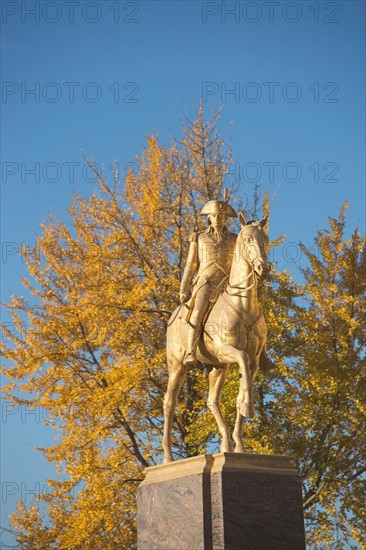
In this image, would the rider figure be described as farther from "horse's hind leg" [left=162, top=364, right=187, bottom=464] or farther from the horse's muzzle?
the horse's muzzle

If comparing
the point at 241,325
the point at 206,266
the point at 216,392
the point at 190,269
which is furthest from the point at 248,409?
the point at 190,269

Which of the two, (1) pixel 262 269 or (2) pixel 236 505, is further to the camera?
(1) pixel 262 269

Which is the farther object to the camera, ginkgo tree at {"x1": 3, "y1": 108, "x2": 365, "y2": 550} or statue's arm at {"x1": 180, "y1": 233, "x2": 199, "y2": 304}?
ginkgo tree at {"x1": 3, "y1": 108, "x2": 365, "y2": 550}

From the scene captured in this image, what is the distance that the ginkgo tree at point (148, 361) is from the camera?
14.2 meters

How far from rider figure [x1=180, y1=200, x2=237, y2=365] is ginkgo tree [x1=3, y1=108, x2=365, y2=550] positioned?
4.23m

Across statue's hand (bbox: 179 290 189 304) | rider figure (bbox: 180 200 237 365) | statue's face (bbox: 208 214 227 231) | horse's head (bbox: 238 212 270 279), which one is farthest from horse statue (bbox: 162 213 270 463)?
statue's face (bbox: 208 214 227 231)

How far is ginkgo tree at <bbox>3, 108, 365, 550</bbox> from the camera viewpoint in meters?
14.2

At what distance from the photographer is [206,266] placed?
969 cm

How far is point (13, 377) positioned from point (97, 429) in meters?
2.54

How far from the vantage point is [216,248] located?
9773 mm

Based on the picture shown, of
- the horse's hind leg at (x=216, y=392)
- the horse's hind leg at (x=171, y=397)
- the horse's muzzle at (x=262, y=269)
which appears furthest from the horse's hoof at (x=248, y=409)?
the horse's hind leg at (x=171, y=397)

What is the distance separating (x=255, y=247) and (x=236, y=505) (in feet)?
9.10

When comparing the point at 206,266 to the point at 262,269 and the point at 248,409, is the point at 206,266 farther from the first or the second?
the point at 248,409

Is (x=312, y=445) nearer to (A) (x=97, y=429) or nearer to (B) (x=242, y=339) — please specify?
(A) (x=97, y=429)
